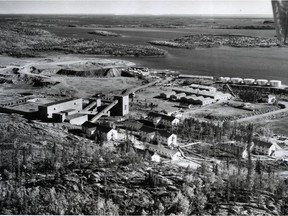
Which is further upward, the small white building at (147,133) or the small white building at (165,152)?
the small white building at (147,133)

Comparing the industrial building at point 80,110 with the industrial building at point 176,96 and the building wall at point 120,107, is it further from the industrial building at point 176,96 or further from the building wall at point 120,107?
the industrial building at point 176,96

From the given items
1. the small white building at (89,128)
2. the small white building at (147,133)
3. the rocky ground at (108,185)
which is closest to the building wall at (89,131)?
the small white building at (89,128)

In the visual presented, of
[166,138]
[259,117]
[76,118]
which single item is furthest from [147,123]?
[259,117]

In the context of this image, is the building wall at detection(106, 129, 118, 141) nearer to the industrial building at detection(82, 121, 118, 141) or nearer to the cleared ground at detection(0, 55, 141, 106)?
the industrial building at detection(82, 121, 118, 141)

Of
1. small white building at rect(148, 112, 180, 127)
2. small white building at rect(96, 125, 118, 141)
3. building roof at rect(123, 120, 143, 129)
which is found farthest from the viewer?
small white building at rect(148, 112, 180, 127)

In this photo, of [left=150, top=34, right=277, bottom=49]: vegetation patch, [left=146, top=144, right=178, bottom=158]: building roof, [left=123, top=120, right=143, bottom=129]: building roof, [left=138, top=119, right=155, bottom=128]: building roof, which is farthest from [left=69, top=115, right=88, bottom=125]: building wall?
[left=150, top=34, right=277, bottom=49]: vegetation patch

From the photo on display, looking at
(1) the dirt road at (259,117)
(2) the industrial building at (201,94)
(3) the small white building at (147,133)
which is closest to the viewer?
(3) the small white building at (147,133)

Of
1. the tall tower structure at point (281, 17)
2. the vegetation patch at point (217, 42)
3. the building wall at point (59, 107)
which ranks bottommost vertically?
the building wall at point (59, 107)

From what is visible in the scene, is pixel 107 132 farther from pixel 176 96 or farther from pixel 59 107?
pixel 176 96
